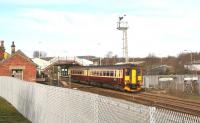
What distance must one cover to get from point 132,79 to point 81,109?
33.9 m

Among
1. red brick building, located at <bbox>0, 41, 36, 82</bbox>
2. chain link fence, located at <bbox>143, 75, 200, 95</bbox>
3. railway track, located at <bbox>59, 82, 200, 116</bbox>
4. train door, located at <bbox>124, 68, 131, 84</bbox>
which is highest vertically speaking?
red brick building, located at <bbox>0, 41, 36, 82</bbox>

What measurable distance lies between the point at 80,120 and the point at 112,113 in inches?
101

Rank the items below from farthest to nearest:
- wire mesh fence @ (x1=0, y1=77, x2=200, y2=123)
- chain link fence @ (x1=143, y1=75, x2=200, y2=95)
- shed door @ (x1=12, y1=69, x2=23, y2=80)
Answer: shed door @ (x1=12, y1=69, x2=23, y2=80), chain link fence @ (x1=143, y1=75, x2=200, y2=95), wire mesh fence @ (x1=0, y1=77, x2=200, y2=123)

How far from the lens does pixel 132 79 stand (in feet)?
152

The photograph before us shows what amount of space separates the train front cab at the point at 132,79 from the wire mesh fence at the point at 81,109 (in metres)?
22.6

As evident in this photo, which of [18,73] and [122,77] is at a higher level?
[18,73]

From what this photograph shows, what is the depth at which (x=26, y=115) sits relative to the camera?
23.6 m

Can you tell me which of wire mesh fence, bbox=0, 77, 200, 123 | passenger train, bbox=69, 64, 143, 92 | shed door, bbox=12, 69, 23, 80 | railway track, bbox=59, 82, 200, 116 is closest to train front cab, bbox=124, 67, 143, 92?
passenger train, bbox=69, 64, 143, 92

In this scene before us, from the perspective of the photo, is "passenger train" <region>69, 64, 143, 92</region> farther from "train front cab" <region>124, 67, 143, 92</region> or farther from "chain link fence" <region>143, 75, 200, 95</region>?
"chain link fence" <region>143, 75, 200, 95</region>

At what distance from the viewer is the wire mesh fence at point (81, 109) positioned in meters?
8.28

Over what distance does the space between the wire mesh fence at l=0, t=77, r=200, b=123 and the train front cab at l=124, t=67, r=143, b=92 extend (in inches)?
891

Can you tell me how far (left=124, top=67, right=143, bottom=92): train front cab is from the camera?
1801 inches

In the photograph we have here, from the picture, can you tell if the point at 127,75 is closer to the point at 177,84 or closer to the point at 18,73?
the point at 177,84

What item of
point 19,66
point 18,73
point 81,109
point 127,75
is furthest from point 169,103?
point 18,73
